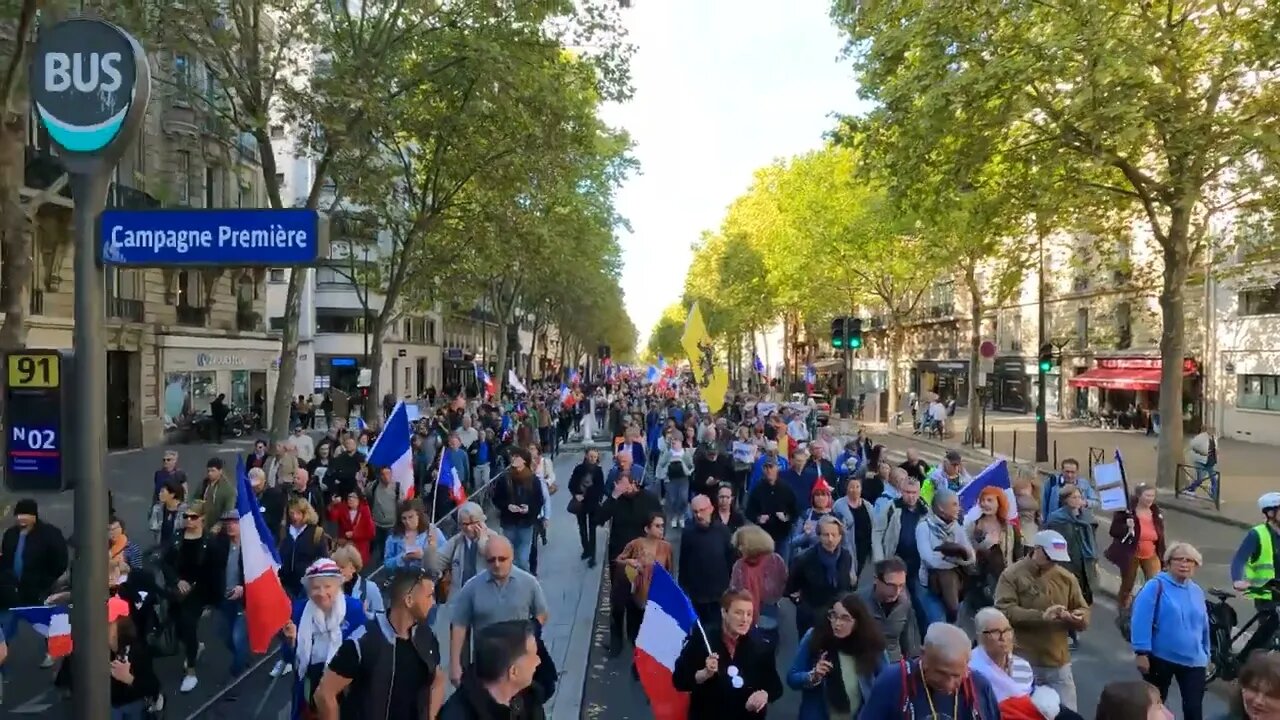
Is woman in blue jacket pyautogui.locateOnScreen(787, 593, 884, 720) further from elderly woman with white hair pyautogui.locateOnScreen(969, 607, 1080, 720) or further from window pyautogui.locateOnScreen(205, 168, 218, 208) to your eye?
window pyautogui.locateOnScreen(205, 168, 218, 208)

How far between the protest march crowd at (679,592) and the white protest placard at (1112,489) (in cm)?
24

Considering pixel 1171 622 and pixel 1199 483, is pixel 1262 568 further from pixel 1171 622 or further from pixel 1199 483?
pixel 1199 483

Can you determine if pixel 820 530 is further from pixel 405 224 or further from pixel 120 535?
pixel 405 224

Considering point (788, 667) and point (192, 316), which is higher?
point (192, 316)

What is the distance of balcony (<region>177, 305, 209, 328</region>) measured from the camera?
99.2ft

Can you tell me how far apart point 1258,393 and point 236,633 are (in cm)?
3355

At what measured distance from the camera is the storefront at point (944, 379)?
54.7m

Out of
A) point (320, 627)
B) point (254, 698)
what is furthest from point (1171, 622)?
A: point (254, 698)

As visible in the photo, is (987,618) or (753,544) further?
(753,544)

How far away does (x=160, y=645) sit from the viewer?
7012 millimetres

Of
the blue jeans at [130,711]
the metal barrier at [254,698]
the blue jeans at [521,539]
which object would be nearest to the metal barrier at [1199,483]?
the blue jeans at [521,539]

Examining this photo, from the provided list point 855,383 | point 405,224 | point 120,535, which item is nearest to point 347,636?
point 120,535

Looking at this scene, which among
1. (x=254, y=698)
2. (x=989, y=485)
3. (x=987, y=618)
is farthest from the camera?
(x=989, y=485)

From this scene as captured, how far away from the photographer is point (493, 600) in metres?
5.73
